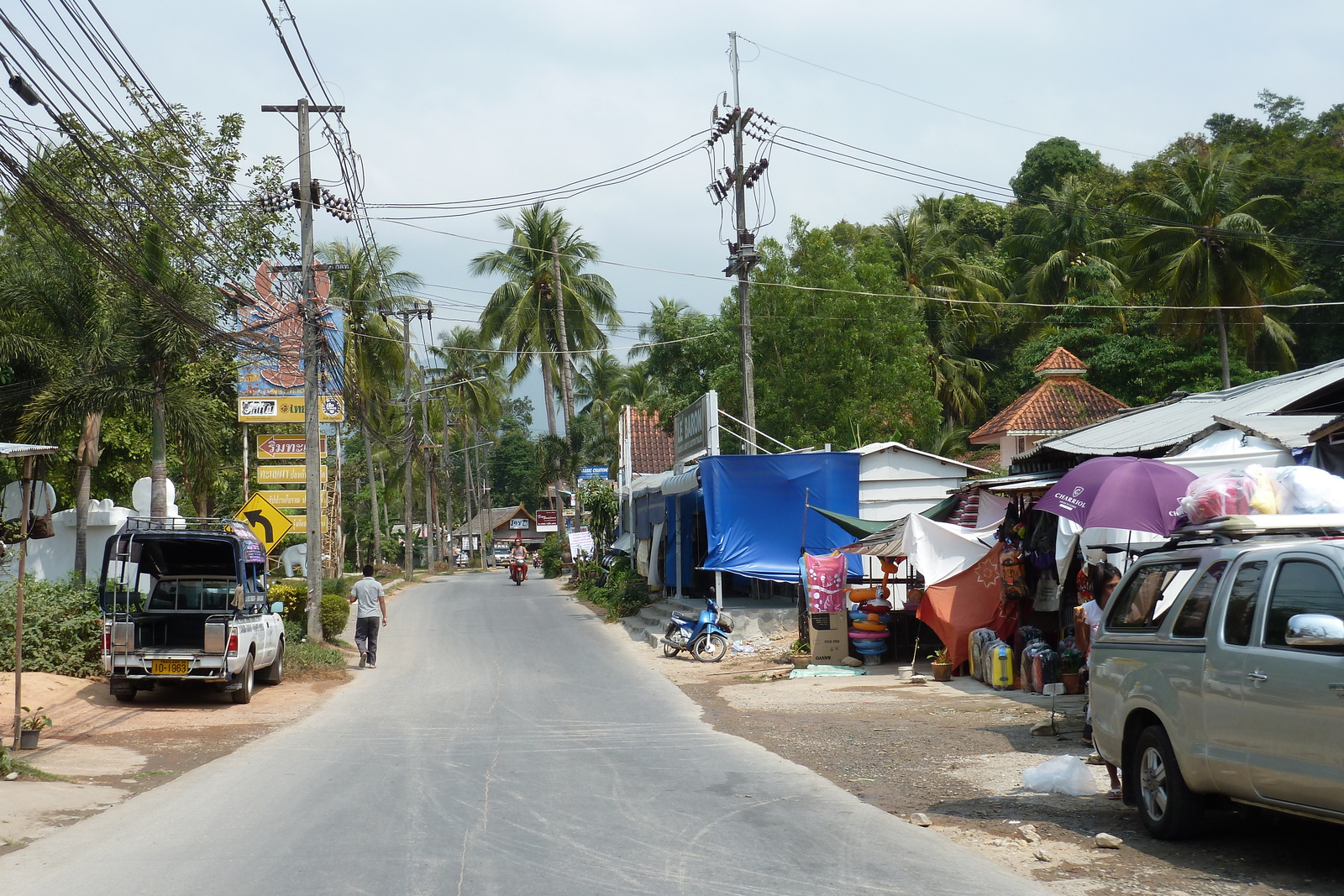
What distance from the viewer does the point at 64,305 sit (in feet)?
69.1

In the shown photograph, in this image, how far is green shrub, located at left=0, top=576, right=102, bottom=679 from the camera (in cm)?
1591

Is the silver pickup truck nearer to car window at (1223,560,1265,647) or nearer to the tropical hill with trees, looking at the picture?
car window at (1223,560,1265,647)

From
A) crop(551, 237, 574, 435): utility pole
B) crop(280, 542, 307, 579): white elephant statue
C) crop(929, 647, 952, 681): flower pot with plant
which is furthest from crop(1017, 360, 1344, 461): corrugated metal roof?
crop(551, 237, 574, 435): utility pole

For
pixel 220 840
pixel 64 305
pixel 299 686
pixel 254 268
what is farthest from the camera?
pixel 254 268

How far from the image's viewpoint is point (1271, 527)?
22.6 ft

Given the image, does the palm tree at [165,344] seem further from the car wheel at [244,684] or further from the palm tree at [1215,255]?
the palm tree at [1215,255]

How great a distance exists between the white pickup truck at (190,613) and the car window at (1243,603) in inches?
501

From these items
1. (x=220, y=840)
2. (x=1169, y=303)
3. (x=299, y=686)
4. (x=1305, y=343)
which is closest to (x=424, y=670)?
(x=299, y=686)

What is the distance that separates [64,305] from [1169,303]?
102 ft

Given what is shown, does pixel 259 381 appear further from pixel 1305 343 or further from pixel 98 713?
pixel 1305 343

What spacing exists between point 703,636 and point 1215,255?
23992mm

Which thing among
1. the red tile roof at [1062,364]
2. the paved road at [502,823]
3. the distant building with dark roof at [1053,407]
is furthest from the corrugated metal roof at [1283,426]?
the red tile roof at [1062,364]

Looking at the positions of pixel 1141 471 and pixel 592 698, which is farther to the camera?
pixel 592 698

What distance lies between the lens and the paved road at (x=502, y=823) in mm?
6332
